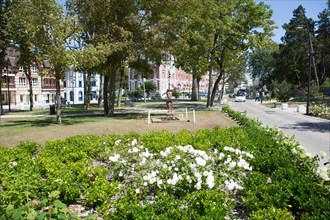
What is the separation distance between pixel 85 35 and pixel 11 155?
59.5 ft

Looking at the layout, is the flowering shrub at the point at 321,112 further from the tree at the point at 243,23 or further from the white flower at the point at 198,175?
the white flower at the point at 198,175

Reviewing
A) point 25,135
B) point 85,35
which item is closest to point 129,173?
point 25,135

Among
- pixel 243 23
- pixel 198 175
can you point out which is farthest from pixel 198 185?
pixel 243 23

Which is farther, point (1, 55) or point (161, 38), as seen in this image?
point (1, 55)

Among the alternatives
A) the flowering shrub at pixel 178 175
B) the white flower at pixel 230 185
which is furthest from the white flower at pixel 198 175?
the white flower at pixel 230 185

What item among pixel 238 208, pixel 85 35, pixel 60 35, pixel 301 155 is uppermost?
pixel 85 35

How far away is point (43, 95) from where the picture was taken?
72125 mm

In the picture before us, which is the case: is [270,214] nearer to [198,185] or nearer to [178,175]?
[198,185]

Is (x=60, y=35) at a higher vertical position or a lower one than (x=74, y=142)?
higher

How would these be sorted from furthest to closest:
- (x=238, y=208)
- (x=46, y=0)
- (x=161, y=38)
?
(x=161, y=38)
(x=46, y=0)
(x=238, y=208)

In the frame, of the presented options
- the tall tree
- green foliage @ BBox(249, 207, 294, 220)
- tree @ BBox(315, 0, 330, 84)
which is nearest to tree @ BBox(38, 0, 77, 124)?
green foliage @ BBox(249, 207, 294, 220)

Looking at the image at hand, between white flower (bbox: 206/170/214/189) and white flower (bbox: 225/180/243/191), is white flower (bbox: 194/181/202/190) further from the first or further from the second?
white flower (bbox: 225/180/243/191)

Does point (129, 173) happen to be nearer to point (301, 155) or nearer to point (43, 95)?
point (301, 155)

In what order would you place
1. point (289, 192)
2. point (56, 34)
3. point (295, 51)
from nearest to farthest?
point (289, 192) < point (56, 34) < point (295, 51)
